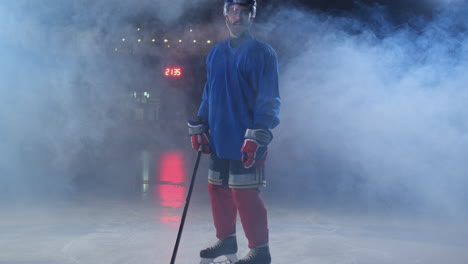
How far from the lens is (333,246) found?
→ 4.13 m

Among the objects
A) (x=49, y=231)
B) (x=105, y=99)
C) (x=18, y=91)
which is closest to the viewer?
(x=49, y=231)

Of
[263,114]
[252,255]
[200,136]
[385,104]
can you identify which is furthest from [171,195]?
[385,104]

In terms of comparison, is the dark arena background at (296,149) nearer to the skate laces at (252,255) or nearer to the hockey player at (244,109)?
the skate laces at (252,255)

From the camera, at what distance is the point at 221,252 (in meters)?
3.54

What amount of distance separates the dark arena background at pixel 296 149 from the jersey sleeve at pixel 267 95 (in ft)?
3.75

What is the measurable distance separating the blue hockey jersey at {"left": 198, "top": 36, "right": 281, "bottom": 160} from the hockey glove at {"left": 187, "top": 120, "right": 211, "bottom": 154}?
0.30 feet

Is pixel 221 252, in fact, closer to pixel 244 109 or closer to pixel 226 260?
pixel 226 260

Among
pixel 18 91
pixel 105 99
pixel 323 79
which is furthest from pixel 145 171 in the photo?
pixel 105 99

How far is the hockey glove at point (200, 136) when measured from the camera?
3502 mm

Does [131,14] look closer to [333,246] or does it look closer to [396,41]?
[396,41]

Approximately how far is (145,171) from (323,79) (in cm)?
379

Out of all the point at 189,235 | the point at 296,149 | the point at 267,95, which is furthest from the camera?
the point at 296,149

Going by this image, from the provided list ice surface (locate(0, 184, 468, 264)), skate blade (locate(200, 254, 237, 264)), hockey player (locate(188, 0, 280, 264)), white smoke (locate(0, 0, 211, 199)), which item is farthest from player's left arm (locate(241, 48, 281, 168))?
white smoke (locate(0, 0, 211, 199))

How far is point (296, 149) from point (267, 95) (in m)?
9.60
